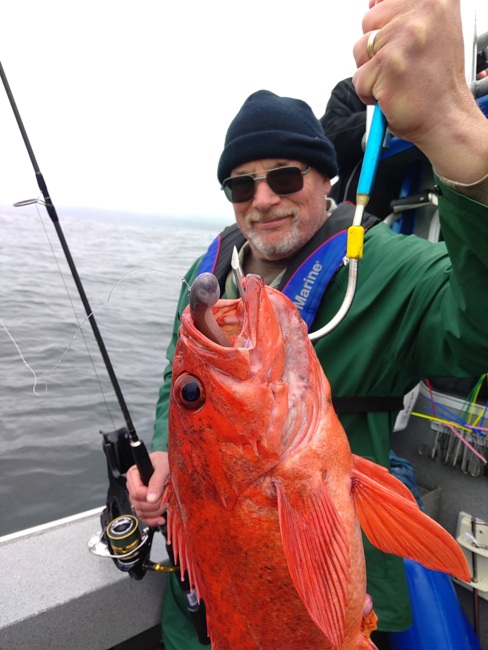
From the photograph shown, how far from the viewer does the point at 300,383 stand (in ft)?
3.85

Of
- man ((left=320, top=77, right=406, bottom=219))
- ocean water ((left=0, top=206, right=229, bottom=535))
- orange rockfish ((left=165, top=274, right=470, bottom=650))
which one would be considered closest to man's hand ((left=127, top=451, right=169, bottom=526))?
orange rockfish ((left=165, top=274, right=470, bottom=650))

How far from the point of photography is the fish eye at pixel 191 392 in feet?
3.78

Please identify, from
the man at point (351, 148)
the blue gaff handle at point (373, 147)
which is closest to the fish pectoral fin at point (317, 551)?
the blue gaff handle at point (373, 147)

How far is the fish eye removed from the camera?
1.15 m

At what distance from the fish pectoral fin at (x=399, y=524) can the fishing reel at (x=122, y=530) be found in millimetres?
1300

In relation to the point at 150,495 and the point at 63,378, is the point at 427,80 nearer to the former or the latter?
the point at 150,495

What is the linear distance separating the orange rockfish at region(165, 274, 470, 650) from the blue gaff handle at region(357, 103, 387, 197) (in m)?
0.43

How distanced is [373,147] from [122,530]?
200 centimetres

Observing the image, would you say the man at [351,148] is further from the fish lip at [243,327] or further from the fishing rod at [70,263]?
the fish lip at [243,327]

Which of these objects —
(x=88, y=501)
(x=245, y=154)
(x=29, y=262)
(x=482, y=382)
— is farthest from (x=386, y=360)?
(x=29, y=262)

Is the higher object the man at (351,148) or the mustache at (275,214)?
the man at (351,148)

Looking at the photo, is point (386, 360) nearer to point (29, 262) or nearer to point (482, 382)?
point (482, 382)

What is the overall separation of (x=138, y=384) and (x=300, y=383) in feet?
18.9

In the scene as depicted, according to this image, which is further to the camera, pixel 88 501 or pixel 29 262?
pixel 29 262
